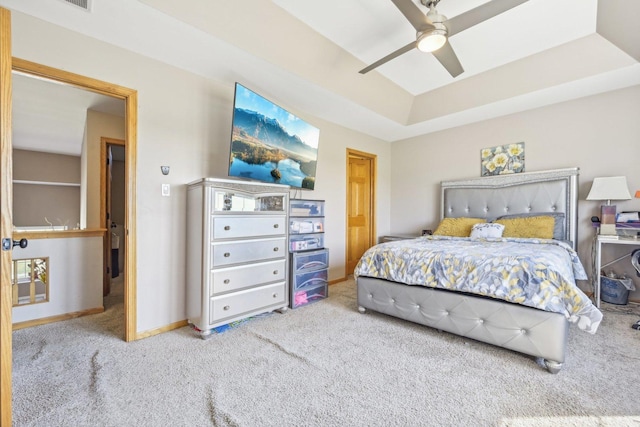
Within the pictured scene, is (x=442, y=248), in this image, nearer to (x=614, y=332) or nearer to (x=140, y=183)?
(x=614, y=332)

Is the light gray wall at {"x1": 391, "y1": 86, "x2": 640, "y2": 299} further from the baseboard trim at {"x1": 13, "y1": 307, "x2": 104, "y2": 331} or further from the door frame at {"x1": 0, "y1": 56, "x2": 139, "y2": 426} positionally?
the baseboard trim at {"x1": 13, "y1": 307, "x2": 104, "y2": 331}

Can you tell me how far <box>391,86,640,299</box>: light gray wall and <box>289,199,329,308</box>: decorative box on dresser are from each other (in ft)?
7.31

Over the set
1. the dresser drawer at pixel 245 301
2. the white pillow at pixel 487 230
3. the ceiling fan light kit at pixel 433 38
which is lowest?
the dresser drawer at pixel 245 301

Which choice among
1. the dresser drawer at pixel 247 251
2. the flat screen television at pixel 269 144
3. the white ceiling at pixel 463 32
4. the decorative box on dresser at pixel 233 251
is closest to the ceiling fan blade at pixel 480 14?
the white ceiling at pixel 463 32

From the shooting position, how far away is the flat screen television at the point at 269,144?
2.53 metres

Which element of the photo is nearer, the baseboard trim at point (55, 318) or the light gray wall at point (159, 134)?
the light gray wall at point (159, 134)

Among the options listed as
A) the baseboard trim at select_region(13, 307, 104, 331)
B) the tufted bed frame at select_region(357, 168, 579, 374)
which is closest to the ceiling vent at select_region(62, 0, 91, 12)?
the baseboard trim at select_region(13, 307, 104, 331)

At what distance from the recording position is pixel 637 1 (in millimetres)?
2146

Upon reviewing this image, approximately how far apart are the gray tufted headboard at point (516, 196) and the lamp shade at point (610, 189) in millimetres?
245

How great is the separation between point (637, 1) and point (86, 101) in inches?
206

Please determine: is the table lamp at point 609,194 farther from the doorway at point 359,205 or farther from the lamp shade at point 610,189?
the doorway at point 359,205

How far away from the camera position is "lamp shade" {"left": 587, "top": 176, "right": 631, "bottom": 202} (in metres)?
2.88

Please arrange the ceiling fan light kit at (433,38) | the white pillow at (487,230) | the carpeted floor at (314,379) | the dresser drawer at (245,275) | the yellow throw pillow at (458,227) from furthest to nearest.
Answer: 1. the yellow throw pillow at (458,227)
2. the white pillow at (487,230)
3. the dresser drawer at (245,275)
4. the ceiling fan light kit at (433,38)
5. the carpeted floor at (314,379)

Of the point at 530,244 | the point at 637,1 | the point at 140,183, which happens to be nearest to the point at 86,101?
the point at 140,183
